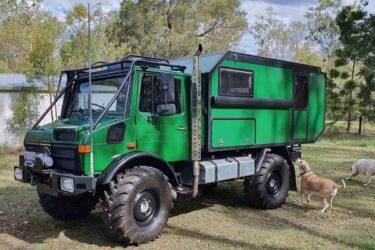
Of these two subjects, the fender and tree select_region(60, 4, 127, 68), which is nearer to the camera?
the fender

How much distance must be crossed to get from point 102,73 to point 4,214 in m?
3.17

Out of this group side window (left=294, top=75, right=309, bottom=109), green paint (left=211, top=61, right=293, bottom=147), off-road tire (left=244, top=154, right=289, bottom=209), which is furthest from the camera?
side window (left=294, top=75, right=309, bottom=109)

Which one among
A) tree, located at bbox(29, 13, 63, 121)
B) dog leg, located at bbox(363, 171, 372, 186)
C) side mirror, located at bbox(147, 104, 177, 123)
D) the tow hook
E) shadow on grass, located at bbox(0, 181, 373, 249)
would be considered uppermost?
tree, located at bbox(29, 13, 63, 121)

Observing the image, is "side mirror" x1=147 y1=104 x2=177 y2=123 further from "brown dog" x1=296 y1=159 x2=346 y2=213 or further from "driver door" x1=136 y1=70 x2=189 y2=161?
"brown dog" x1=296 y1=159 x2=346 y2=213

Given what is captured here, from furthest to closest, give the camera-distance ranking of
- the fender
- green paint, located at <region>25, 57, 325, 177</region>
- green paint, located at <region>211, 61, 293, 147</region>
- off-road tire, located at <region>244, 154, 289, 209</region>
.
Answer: off-road tire, located at <region>244, 154, 289, 209</region> → green paint, located at <region>211, 61, 293, 147</region> → green paint, located at <region>25, 57, 325, 177</region> → the fender

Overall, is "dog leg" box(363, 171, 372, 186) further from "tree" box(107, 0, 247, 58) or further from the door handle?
"tree" box(107, 0, 247, 58)

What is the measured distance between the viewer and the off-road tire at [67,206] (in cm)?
616

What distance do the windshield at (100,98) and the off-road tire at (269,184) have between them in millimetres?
2972

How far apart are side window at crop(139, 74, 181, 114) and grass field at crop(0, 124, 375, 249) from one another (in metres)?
1.86

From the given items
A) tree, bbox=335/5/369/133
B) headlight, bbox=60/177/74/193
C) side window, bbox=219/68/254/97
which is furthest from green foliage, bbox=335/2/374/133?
headlight, bbox=60/177/74/193

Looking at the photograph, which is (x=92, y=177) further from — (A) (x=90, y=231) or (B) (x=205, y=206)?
(B) (x=205, y=206)

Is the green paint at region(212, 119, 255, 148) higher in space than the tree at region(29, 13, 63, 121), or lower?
lower

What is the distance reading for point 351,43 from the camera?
18.8m

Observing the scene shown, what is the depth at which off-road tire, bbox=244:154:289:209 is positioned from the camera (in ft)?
23.5
